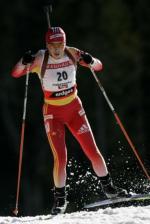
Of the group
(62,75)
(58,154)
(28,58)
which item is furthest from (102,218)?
(28,58)

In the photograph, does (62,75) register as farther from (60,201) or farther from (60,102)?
(60,201)

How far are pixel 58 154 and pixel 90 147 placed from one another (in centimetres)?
37

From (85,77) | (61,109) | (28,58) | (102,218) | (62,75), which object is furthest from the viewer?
(85,77)

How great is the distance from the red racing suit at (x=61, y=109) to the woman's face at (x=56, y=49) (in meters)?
0.05

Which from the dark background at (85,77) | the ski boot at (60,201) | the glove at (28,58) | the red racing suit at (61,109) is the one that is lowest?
the dark background at (85,77)

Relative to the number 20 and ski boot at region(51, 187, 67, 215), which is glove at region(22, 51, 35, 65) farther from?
ski boot at region(51, 187, 67, 215)

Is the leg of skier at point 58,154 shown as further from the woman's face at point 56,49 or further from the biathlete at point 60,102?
the woman's face at point 56,49

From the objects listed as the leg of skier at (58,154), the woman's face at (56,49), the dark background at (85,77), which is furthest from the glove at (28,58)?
the dark background at (85,77)

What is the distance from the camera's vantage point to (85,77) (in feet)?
81.5

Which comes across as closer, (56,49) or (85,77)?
(56,49)

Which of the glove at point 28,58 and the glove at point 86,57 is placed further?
the glove at point 86,57

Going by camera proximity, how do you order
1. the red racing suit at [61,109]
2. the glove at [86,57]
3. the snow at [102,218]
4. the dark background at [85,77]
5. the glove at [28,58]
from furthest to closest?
the dark background at [85,77] < the glove at [86,57] < the red racing suit at [61,109] < the glove at [28,58] < the snow at [102,218]

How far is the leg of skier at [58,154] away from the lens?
330 inches

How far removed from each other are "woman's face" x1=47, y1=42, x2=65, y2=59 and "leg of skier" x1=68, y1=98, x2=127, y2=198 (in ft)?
2.14
